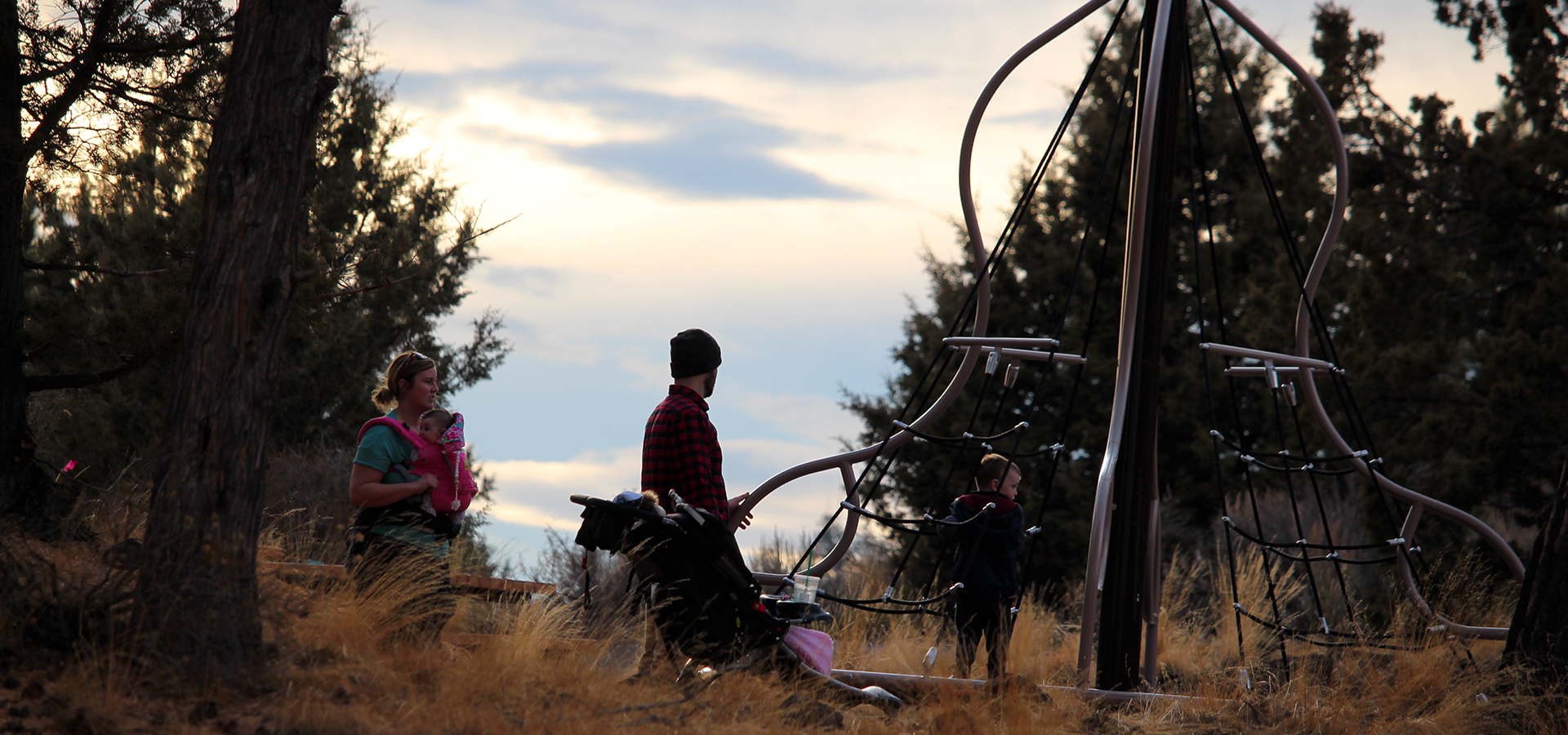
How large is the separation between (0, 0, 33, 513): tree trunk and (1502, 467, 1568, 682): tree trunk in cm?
756

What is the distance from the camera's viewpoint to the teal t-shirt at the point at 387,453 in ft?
14.6

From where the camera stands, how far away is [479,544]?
1364 cm

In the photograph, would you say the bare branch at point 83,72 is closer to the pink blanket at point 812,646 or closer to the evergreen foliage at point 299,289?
the evergreen foliage at point 299,289

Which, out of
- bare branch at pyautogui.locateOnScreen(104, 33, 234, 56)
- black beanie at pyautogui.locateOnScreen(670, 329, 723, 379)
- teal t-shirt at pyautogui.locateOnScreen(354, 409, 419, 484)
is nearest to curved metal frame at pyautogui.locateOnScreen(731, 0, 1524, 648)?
→ black beanie at pyautogui.locateOnScreen(670, 329, 723, 379)

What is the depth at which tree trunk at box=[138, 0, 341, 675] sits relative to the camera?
390cm

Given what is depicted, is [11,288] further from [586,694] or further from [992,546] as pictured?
[992,546]

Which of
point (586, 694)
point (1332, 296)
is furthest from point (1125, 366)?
point (1332, 296)

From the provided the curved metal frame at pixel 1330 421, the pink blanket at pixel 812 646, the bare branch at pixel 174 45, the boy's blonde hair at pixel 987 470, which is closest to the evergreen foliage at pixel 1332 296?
the curved metal frame at pixel 1330 421

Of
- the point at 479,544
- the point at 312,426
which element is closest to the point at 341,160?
the point at 312,426

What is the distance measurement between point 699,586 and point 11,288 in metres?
4.55

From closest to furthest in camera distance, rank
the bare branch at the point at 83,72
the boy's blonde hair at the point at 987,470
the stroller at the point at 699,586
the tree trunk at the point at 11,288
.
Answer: the stroller at the point at 699,586
the boy's blonde hair at the point at 987,470
the tree trunk at the point at 11,288
the bare branch at the point at 83,72

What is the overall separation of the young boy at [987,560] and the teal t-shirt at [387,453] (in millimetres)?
2650

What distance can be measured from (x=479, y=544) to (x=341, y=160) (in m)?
6.53

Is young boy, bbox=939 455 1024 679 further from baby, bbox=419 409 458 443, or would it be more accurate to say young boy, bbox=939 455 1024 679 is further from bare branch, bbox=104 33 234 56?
bare branch, bbox=104 33 234 56
